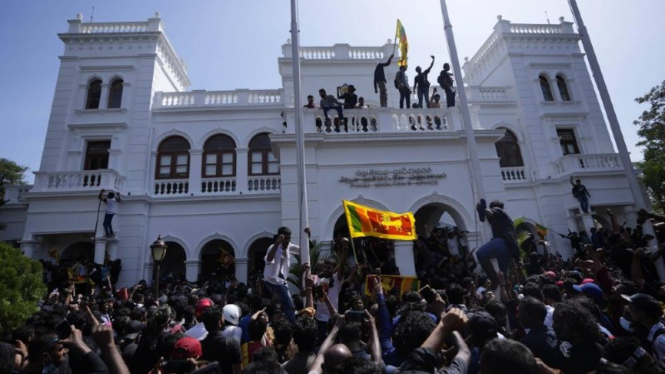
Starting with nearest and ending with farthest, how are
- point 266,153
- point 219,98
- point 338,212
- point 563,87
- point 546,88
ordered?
point 338,212, point 266,153, point 219,98, point 546,88, point 563,87

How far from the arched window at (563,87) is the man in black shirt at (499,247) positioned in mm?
16858

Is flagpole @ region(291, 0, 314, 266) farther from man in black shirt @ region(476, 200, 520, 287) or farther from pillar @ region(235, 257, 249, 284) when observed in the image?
pillar @ region(235, 257, 249, 284)

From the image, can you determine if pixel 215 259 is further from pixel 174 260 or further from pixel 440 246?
pixel 440 246

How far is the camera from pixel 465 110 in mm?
10086

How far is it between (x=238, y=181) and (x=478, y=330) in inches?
569

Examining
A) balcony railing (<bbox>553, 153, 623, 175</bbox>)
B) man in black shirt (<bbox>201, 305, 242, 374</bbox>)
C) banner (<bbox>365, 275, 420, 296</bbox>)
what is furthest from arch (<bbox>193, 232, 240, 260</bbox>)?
balcony railing (<bbox>553, 153, 623, 175</bbox>)

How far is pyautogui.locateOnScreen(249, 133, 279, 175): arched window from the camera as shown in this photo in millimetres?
16422

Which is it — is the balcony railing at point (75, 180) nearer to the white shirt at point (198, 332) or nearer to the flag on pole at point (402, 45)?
the flag on pole at point (402, 45)

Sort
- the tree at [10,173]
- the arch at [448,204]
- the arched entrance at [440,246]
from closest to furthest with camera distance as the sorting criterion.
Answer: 1. the arched entrance at [440,246]
2. the arch at [448,204]
3. the tree at [10,173]

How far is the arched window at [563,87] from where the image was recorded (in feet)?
63.1

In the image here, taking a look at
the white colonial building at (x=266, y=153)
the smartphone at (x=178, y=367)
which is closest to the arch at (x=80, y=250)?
the white colonial building at (x=266, y=153)

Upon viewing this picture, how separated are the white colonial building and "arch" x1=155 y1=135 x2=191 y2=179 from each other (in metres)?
0.05

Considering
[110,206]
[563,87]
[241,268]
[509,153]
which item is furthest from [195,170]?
[563,87]

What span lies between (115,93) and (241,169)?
7.24 meters
